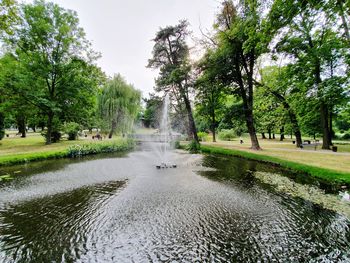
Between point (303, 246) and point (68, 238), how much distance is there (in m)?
4.86

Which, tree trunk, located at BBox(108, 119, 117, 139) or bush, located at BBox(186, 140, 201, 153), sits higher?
tree trunk, located at BBox(108, 119, 117, 139)

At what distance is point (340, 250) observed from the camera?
3508 mm

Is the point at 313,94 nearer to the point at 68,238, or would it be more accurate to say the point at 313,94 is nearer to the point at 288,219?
the point at 288,219

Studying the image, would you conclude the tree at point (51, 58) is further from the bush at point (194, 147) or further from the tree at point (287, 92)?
the tree at point (287, 92)

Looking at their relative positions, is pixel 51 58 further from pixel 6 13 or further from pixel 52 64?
pixel 6 13

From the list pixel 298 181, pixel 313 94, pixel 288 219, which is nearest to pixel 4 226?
pixel 288 219

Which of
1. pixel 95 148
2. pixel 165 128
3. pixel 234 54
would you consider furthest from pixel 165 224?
pixel 165 128

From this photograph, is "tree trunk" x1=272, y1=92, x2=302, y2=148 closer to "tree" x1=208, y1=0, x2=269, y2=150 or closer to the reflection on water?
"tree" x1=208, y1=0, x2=269, y2=150

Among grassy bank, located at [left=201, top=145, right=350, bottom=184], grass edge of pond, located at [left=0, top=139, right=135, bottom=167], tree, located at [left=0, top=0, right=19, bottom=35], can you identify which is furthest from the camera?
grass edge of pond, located at [left=0, top=139, right=135, bottom=167]

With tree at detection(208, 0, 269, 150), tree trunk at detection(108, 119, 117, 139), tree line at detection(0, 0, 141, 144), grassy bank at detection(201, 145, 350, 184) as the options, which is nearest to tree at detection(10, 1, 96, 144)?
tree line at detection(0, 0, 141, 144)

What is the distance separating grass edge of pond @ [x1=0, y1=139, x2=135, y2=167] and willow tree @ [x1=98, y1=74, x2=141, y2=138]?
554 centimetres

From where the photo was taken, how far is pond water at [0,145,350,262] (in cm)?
346

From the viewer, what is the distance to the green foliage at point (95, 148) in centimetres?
1566

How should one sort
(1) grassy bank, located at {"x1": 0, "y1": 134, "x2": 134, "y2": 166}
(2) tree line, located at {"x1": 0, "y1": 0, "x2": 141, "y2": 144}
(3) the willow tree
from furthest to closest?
(3) the willow tree, (2) tree line, located at {"x1": 0, "y1": 0, "x2": 141, "y2": 144}, (1) grassy bank, located at {"x1": 0, "y1": 134, "x2": 134, "y2": 166}
